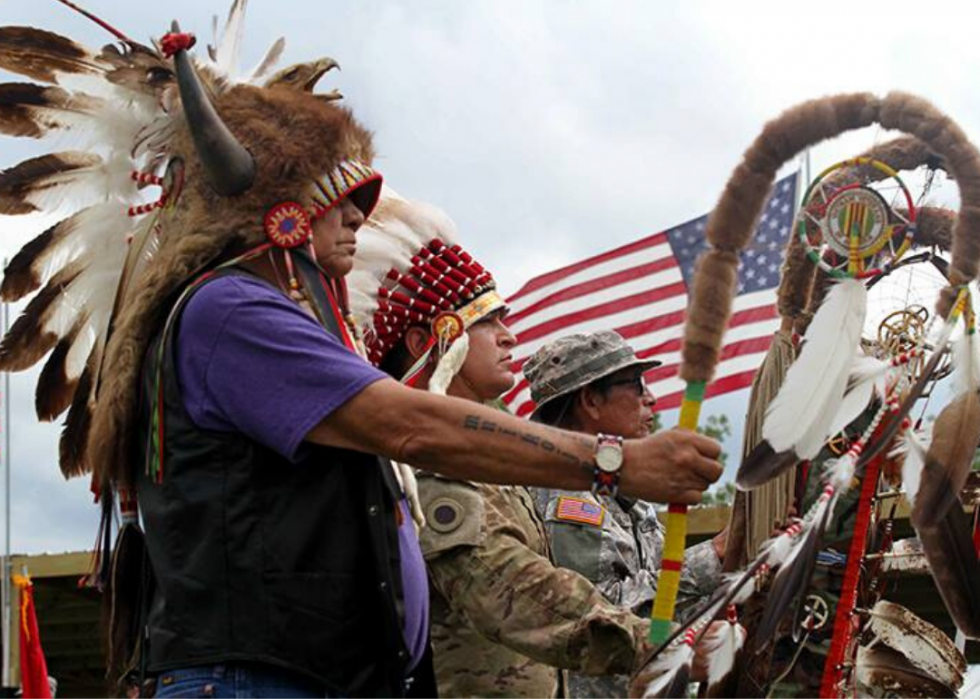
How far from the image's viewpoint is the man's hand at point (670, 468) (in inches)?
116

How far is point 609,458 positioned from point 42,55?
1737 mm

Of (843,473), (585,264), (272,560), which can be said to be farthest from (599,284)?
(272,560)

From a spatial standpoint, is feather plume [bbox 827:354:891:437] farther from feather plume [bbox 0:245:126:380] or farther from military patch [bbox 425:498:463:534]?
feather plume [bbox 0:245:126:380]

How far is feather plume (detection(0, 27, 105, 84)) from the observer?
3738 mm

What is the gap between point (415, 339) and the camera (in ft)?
14.9

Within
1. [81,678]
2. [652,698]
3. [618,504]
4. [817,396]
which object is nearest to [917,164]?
[817,396]

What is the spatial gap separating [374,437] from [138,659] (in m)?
0.77

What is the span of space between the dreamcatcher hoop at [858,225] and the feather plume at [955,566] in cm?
56

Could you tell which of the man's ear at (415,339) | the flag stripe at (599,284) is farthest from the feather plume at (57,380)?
the flag stripe at (599,284)

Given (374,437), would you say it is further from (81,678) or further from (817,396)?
(81,678)

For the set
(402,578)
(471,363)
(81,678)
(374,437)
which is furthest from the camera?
(81,678)

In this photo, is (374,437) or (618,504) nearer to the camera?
(374,437)

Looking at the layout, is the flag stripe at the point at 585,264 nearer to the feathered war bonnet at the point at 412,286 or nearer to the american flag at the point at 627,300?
the american flag at the point at 627,300

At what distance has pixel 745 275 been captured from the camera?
28.4ft
